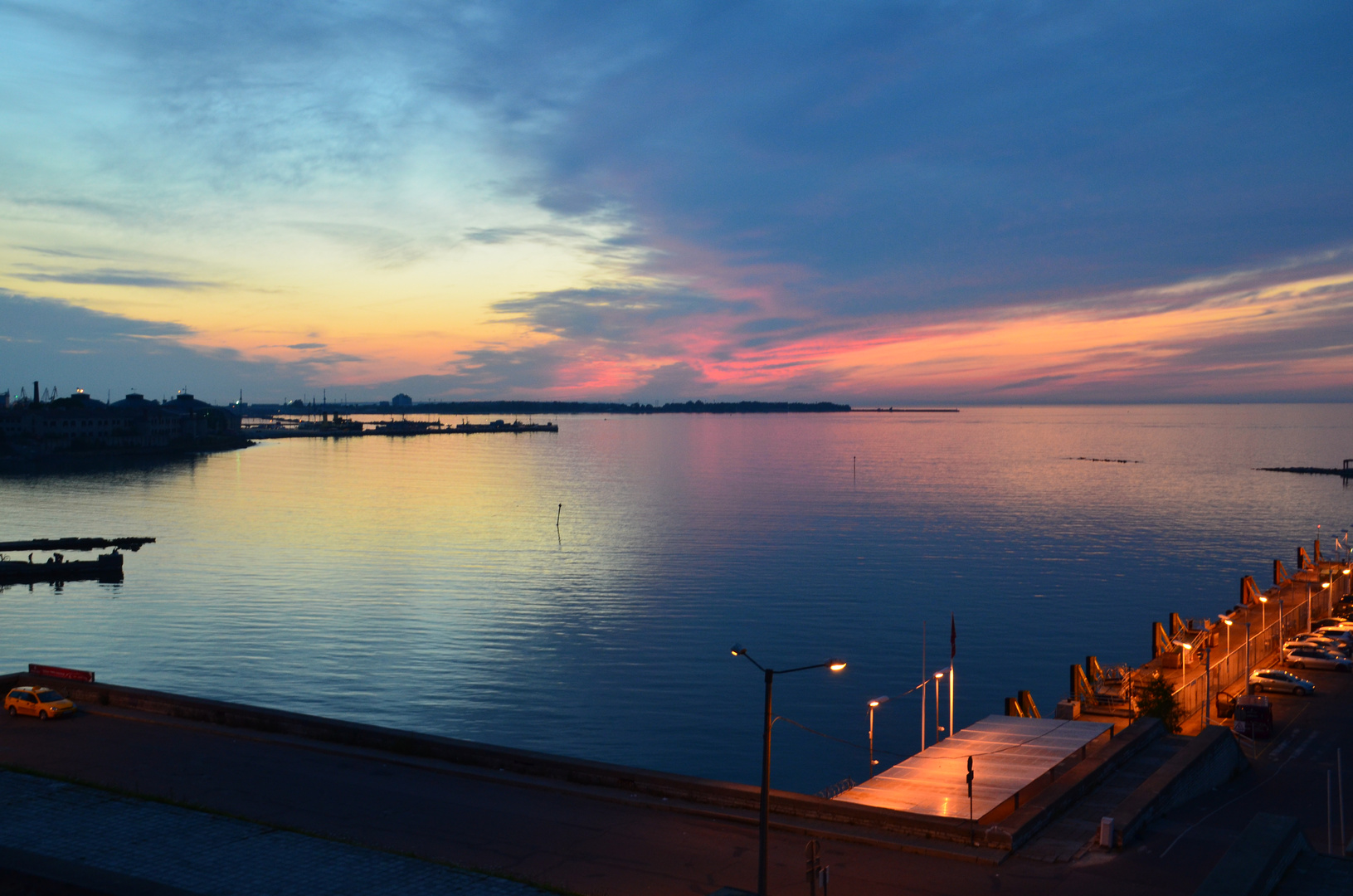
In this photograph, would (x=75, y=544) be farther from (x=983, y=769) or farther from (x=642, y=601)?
(x=983, y=769)

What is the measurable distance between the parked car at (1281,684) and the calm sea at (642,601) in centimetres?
898

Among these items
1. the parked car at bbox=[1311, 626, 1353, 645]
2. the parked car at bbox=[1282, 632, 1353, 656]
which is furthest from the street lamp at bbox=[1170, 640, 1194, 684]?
the parked car at bbox=[1311, 626, 1353, 645]

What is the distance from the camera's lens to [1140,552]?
279 ft

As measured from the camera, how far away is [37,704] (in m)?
28.0

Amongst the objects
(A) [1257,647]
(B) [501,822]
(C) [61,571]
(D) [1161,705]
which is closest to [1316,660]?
(A) [1257,647]

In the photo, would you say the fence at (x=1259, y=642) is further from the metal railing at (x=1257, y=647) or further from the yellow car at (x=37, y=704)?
the yellow car at (x=37, y=704)

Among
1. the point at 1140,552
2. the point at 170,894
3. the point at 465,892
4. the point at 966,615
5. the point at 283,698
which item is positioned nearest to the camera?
the point at 170,894

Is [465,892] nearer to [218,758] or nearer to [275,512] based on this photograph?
[218,758]

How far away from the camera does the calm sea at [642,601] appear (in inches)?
1693

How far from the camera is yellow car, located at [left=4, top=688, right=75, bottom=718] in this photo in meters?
28.0

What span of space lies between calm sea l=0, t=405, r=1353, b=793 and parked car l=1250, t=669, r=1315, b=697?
29.5 feet

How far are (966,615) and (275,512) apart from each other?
3485 inches

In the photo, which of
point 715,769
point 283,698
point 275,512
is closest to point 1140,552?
point 715,769

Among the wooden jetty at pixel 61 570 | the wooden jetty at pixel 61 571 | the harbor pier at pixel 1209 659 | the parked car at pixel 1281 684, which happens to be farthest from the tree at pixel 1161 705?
the wooden jetty at pixel 61 571
